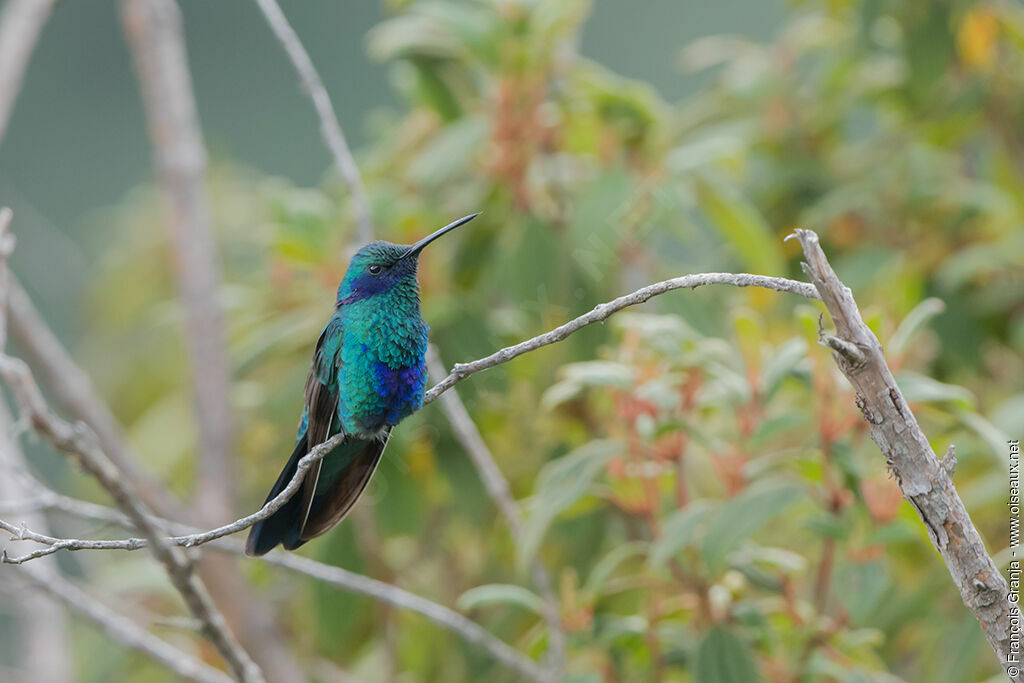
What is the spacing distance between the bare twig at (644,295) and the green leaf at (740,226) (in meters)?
1.19

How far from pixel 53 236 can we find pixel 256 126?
7.41 m

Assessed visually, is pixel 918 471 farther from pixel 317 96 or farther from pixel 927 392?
pixel 317 96

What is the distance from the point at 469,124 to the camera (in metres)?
2.33

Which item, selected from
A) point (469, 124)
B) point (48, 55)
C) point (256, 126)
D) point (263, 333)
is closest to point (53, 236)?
point (263, 333)

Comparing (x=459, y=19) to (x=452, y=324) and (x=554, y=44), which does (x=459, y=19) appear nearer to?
(x=554, y=44)

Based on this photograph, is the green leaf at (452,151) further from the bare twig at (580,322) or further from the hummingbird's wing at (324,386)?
the bare twig at (580,322)

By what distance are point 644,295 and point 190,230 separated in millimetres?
2130

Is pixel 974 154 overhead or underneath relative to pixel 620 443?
overhead

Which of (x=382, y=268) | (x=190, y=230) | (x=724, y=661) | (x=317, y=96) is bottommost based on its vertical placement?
(x=724, y=661)

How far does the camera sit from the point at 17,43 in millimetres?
2430

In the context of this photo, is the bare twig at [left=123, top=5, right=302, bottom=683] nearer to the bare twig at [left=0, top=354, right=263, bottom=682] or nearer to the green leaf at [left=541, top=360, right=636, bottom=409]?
the green leaf at [left=541, top=360, right=636, bottom=409]

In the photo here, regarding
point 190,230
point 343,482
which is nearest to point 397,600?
point 343,482

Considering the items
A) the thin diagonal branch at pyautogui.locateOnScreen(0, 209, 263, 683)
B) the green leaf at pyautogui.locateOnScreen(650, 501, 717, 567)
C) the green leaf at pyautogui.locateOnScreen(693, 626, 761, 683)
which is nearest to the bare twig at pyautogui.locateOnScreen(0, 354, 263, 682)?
the thin diagonal branch at pyautogui.locateOnScreen(0, 209, 263, 683)

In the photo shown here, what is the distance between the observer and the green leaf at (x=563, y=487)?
1.74m
